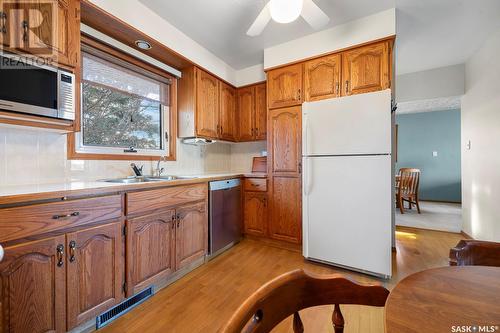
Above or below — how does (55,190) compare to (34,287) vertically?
above

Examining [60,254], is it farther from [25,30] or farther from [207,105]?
[207,105]

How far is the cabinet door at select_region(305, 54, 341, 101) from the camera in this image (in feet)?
7.32

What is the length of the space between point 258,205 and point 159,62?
202 cm

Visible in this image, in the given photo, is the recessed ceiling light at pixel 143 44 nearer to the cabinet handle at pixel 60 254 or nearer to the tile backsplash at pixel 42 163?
the tile backsplash at pixel 42 163

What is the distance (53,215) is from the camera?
107cm

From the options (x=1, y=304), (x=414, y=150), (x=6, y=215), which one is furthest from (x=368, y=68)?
(x=414, y=150)

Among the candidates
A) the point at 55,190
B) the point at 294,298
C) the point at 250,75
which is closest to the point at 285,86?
the point at 250,75

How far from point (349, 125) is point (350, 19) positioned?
1.13 meters

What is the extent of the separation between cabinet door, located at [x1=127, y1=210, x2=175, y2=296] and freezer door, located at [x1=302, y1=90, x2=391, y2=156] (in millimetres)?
1489

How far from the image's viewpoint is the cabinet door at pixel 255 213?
2.66 m

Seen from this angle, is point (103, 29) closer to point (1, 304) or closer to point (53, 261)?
point (53, 261)

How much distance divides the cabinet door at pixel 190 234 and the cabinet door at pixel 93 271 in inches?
19.7

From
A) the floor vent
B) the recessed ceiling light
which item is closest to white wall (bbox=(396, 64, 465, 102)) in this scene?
the recessed ceiling light

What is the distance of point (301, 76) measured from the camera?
2434mm
